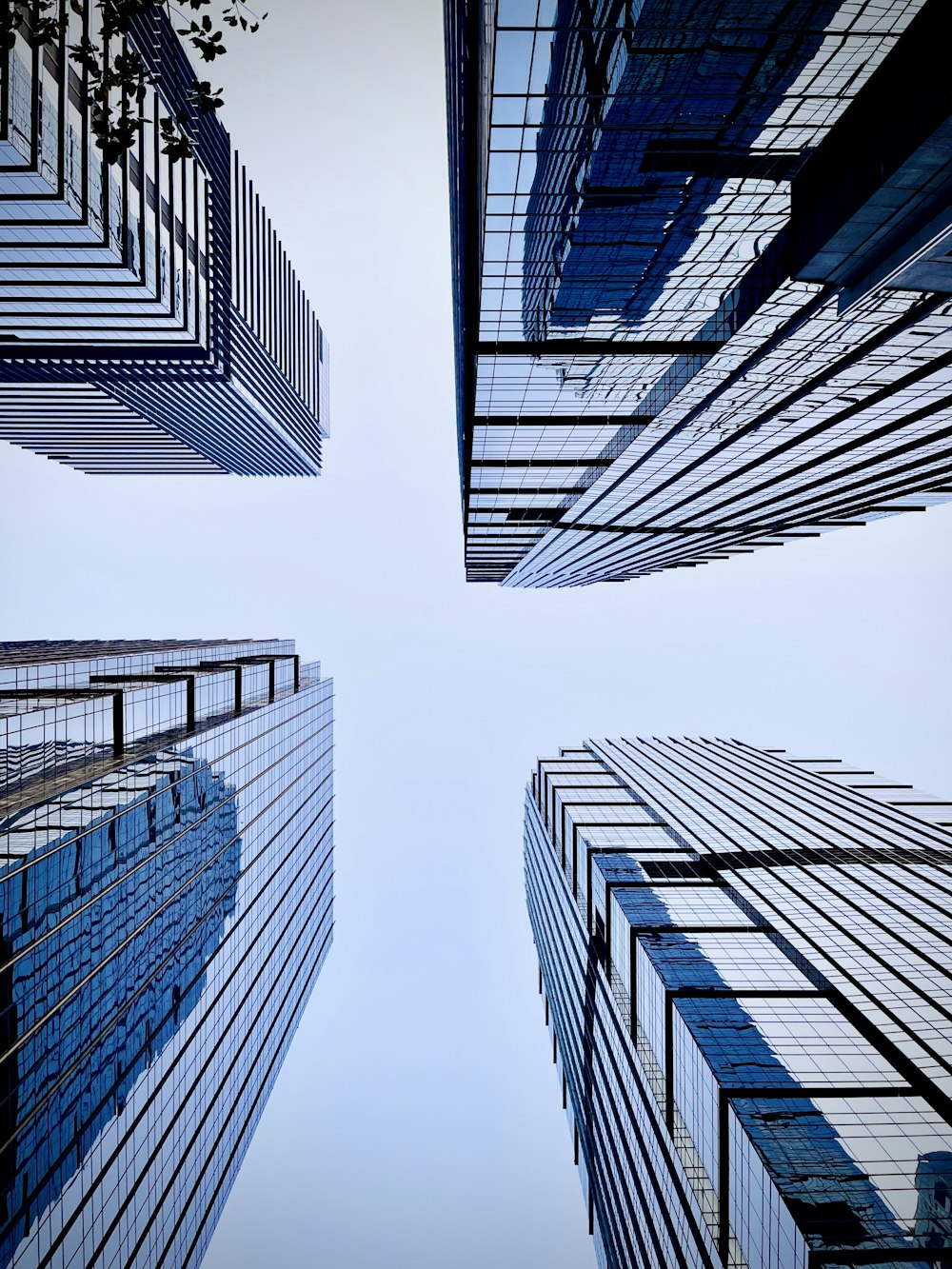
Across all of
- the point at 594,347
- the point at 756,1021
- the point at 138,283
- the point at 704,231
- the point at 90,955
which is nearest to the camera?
the point at 704,231

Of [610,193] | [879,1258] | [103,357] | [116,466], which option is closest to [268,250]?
[103,357]

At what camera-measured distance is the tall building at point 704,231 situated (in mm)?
14836

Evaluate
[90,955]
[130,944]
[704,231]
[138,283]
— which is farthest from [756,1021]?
[138,283]

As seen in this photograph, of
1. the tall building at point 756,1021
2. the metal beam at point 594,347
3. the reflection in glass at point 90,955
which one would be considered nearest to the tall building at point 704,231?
the metal beam at point 594,347

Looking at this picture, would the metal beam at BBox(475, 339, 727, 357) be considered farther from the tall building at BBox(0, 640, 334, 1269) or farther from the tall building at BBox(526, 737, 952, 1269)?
the tall building at BBox(526, 737, 952, 1269)

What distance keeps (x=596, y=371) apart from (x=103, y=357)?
166ft

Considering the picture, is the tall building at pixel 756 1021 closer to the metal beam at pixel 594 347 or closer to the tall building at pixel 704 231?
the tall building at pixel 704 231

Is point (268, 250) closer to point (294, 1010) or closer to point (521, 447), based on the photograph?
point (521, 447)

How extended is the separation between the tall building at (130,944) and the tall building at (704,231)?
25199 mm

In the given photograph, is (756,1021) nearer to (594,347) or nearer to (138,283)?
(594,347)

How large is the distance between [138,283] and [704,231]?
39979 mm

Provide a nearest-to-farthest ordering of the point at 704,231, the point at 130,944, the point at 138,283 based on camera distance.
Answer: the point at 704,231 → the point at 130,944 → the point at 138,283

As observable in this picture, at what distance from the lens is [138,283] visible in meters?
47.2

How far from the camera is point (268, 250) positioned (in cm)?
8900
